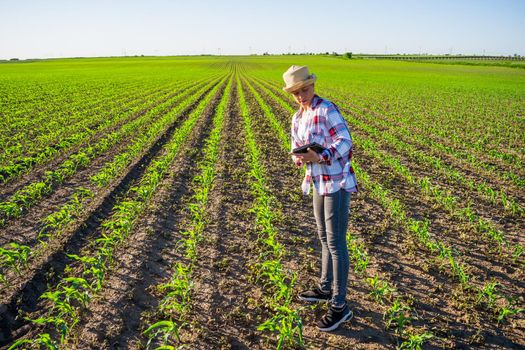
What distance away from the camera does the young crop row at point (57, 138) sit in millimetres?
9344

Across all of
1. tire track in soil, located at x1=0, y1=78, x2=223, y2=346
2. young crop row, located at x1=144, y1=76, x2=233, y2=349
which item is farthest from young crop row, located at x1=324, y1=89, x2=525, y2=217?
tire track in soil, located at x1=0, y1=78, x2=223, y2=346

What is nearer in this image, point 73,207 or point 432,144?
point 73,207

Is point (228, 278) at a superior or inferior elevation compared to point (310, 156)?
inferior

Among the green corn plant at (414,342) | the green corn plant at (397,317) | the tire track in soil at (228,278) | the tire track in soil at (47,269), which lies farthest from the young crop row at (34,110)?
the green corn plant at (414,342)

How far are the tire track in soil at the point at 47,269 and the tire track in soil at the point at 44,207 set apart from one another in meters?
0.51

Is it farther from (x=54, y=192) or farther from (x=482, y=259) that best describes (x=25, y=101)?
(x=482, y=259)

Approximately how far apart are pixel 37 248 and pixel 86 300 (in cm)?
196

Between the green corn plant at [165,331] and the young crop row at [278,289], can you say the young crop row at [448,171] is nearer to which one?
the young crop row at [278,289]

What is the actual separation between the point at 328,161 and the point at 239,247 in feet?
9.33

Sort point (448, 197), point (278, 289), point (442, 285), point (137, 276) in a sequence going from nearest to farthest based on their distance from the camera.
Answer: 1. point (278, 289)
2. point (442, 285)
3. point (137, 276)
4. point (448, 197)

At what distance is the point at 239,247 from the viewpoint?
5.59m

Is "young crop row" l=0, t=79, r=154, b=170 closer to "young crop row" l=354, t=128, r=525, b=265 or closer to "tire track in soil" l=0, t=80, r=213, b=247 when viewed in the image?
"tire track in soil" l=0, t=80, r=213, b=247

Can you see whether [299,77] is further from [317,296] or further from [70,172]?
[70,172]

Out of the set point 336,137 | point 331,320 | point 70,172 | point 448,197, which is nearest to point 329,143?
point 336,137
